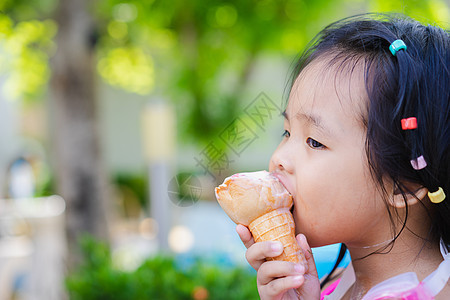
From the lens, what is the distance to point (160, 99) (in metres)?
6.56

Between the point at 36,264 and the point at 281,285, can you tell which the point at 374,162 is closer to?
the point at 281,285

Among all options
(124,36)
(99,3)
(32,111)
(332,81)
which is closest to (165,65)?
(124,36)

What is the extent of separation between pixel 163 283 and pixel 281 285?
68.2 inches

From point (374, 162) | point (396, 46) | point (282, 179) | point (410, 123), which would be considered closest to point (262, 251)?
point (282, 179)

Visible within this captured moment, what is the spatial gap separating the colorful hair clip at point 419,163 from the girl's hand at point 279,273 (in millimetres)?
278

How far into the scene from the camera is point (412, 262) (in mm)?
1142

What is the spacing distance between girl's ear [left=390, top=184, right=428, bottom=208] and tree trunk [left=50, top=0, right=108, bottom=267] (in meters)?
3.54

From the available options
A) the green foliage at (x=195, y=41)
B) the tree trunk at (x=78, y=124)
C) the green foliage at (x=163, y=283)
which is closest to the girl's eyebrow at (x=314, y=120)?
the green foliage at (x=163, y=283)

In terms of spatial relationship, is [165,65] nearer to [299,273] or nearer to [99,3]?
[99,3]

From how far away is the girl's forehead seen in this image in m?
1.08

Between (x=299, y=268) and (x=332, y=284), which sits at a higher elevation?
(x=299, y=268)

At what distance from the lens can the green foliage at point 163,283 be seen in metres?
2.69

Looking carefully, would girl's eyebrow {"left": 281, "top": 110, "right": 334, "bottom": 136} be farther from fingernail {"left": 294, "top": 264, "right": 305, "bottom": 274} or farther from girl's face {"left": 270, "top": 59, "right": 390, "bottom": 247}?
fingernail {"left": 294, "top": 264, "right": 305, "bottom": 274}

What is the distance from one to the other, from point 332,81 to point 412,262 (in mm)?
438
